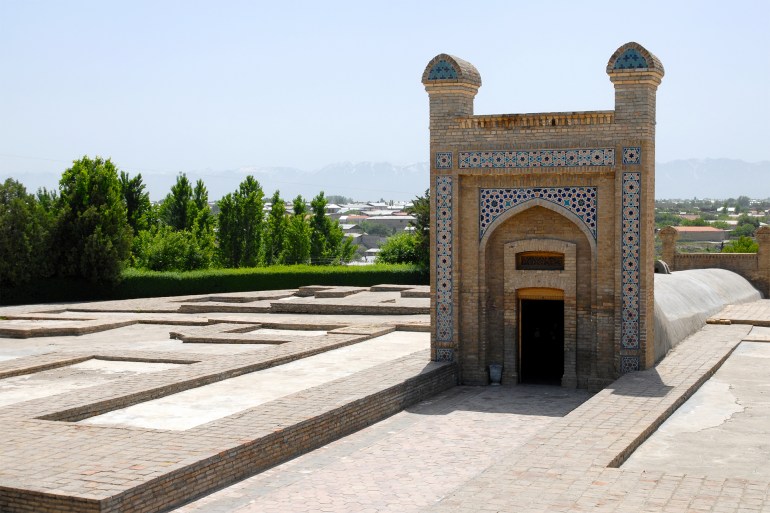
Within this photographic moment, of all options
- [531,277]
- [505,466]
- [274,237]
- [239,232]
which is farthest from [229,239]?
[505,466]

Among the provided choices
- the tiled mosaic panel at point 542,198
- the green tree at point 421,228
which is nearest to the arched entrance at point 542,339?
the tiled mosaic panel at point 542,198

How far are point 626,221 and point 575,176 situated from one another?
888 millimetres

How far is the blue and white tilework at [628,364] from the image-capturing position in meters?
12.6

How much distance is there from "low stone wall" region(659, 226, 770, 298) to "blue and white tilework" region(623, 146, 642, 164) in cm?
1227

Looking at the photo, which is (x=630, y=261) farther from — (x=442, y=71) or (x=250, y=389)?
(x=250, y=389)

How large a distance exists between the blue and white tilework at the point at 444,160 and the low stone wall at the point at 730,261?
12471 millimetres

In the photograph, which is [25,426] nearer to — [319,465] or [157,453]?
[157,453]

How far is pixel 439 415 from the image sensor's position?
11523mm

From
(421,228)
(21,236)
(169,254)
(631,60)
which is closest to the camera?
(631,60)

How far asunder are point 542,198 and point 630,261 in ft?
4.60

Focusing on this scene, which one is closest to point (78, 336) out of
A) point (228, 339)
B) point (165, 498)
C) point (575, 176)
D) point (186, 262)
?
point (228, 339)

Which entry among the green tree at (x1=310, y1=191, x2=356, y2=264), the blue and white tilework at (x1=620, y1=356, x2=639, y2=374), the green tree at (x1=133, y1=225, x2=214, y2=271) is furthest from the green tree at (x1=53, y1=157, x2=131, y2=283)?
the blue and white tilework at (x1=620, y1=356, x2=639, y2=374)

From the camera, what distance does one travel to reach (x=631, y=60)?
1232 centimetres

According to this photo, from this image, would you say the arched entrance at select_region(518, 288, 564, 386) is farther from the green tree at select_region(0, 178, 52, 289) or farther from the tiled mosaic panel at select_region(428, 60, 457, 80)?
the green tree at select_region(0, 178, 52, 289)
